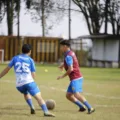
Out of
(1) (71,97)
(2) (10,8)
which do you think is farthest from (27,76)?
(2) (10,8)

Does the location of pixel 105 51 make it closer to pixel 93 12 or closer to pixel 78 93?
pixel 93 12

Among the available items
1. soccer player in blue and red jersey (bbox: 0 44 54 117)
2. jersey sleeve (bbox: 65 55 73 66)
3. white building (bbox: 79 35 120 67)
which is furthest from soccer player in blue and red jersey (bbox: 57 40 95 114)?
white building (bbox: 79 35 120 67)

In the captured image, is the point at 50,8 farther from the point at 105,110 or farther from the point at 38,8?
the point at 105,110

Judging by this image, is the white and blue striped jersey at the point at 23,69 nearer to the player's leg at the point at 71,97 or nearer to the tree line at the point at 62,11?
the player's leg at the point at 71,97

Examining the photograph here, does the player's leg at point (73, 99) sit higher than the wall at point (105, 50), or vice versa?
the player's leg at point (73, 99)

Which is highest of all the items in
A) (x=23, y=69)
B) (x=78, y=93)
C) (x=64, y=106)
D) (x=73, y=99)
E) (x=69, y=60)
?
(x=69, y=60)

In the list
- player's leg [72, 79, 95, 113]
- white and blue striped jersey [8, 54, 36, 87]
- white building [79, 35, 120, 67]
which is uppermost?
white and blue striped jersey [8, 54, 36, 87]

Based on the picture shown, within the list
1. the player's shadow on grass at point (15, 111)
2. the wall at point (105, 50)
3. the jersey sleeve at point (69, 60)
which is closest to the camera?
the player's shadow on grass at point (15, 111)

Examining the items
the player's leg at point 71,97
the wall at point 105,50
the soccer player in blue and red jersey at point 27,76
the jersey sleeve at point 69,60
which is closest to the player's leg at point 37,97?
the soccer player in blue and red jersey at point 27,76

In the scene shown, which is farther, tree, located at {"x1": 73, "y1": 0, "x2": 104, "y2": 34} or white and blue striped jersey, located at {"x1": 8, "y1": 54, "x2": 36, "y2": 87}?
tree, located at {"x1": 73, "y1": 0, "x2": 104, "y2": 34}

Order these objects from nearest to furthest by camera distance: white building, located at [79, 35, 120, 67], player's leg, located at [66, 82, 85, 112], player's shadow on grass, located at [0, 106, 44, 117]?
player's shadow on grass, located at [0, 106, 44, 117] < player's leg, located at [66, 82, 85, 112] < white building, located at [79, 35, 120, 67]

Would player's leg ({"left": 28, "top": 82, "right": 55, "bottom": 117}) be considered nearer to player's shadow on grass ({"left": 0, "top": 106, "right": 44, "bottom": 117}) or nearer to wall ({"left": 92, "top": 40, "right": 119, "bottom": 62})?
player's shadow on grass ({"left": 0, "top": 106, "right": 44, "bottom": 117})

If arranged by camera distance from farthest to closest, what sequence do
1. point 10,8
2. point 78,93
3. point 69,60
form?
point 10,8 < point 78,93 < point 69,60

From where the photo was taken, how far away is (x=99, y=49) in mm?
52594
